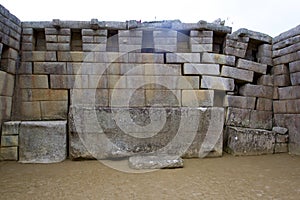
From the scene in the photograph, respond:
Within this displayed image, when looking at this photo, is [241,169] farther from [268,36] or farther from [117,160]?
[268,36]

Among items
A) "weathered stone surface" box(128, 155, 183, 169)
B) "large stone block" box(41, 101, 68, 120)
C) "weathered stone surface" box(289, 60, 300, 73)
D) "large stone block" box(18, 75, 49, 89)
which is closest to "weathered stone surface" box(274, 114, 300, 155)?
"weathered stone surface" box(289, 60, 300, 73)

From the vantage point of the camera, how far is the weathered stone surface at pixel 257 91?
5512mm

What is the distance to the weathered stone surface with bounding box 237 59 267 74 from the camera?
5.49 m

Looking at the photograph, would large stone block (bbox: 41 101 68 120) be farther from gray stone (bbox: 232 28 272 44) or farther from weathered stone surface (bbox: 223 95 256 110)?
gray stone (bbox: 232 28 272 44)

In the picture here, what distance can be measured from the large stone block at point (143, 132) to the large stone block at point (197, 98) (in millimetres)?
459

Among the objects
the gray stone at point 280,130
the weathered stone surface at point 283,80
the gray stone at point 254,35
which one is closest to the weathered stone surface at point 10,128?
the gray stone at point 254,35

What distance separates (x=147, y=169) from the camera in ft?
12.6

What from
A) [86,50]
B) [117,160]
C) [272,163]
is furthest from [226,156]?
[86,50]

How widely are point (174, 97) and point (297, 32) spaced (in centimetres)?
306

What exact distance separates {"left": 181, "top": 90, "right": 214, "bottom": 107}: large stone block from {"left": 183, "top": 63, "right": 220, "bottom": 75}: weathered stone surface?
1.39 feet

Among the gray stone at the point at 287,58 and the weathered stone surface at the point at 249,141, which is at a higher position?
the gray stone at the point at 287,58

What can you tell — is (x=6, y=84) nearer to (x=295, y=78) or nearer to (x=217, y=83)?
(x=217, y=83)

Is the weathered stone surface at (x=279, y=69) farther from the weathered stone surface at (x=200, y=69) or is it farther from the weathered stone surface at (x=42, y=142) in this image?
the weathered stone surface at (x=42, y=142)

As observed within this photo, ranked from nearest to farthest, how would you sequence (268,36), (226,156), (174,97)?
(226,156) → (174,97) → (268,36)
